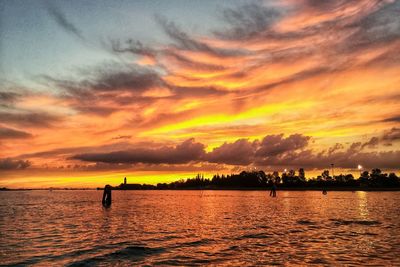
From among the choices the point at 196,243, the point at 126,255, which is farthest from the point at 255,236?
the point at 126,255

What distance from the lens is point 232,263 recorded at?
2050 cm

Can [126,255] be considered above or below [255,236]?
above

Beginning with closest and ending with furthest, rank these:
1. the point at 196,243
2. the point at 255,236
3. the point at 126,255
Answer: the point at 126,255, the point at 196,243, the point at 255,236

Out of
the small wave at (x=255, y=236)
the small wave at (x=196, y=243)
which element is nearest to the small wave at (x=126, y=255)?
the small wave at (x=196, y=243)

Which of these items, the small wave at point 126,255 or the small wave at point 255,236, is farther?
the small wave at point 255,236

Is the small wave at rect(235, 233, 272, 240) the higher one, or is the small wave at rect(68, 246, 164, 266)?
the small wave at rect(68, 246, 164, 266)

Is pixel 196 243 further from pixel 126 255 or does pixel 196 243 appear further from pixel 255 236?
pixel 126 255

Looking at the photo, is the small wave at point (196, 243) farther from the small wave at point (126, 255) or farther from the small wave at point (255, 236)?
the small wave at point (255, 236)

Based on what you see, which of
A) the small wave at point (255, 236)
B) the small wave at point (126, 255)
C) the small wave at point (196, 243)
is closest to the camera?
the small wave at point (126, 255)

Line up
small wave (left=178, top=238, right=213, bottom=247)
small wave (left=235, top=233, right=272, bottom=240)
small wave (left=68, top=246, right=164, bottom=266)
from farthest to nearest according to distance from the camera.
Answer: small wave (left=235, top=233, right=272, bottom=240) < small wave (left=178, top=238, right=213, bottom=247) < small wave (left=68, top=246, right=164, bottom=266)

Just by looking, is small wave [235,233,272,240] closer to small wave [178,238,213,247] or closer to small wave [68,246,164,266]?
small wave [178,238,213,247]

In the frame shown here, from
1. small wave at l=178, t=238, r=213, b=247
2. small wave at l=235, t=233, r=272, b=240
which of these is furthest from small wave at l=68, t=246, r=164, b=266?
small wave at l=235, t=233, r=272, b=240

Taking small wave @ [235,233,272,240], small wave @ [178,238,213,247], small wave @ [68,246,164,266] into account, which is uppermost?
small wave @ [68,246,164,266]

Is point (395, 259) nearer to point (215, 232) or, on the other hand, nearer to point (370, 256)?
point (370, 256)
